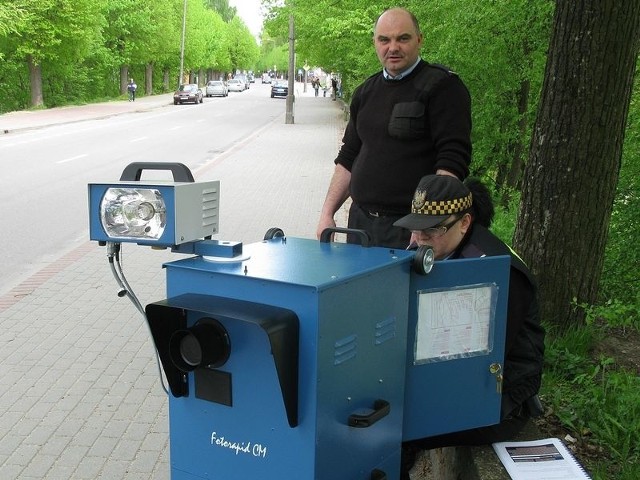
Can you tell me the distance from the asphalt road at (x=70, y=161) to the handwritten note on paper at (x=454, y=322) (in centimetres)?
583

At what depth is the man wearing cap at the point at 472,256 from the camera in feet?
8.05

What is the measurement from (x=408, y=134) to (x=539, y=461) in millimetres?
1459

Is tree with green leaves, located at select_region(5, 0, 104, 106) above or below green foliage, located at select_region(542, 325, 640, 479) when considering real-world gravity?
above

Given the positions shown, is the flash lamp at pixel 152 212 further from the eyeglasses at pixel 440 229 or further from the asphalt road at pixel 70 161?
the asphalt road at pixel 70 161

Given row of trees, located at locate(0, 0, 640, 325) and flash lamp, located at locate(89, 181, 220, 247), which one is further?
row of trees, located at locate(0, 0, 640, 325)

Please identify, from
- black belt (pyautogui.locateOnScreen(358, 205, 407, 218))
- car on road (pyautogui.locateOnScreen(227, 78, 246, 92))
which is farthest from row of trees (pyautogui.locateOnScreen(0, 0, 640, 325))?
car on road (pyautogui.locateOnScreen(227, 78, 246, 92))

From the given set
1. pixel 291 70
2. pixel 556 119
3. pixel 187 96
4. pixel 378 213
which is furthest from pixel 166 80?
pixel 378 213

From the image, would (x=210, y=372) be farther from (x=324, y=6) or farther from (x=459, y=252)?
(x=324, y=6)

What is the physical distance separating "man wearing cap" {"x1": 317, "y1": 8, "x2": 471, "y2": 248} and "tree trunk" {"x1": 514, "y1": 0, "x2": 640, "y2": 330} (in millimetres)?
1006

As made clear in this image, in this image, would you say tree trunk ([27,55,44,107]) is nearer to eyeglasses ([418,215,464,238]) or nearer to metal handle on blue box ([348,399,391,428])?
eyeglasses ([418,215,464,238])

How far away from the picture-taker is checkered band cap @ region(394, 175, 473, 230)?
96.1 inches

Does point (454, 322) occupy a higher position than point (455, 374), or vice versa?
point (454, 322)

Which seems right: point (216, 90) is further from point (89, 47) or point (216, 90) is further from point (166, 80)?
point (89, 47)

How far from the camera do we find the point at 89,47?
43.8 metres
